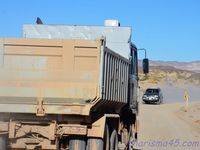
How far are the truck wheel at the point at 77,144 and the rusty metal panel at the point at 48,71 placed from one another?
29.4 inches

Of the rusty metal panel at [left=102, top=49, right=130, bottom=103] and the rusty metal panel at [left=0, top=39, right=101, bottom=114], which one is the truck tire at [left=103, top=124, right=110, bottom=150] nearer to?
the rusty metal panel at [left=102, top=49, right=130, bottom=103]

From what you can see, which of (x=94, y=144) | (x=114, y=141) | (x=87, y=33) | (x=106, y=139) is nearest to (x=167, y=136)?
(x=87, y=33)

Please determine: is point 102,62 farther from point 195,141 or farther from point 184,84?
point 184,84

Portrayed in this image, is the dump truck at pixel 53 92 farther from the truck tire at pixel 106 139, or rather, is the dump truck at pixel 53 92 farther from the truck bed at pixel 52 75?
the truck tire at pixel 106 139

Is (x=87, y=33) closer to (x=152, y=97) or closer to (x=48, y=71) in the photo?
Result: (x=48, y=71)

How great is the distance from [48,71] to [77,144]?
5.15ft

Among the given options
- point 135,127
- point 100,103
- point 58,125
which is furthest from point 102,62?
point 135,127

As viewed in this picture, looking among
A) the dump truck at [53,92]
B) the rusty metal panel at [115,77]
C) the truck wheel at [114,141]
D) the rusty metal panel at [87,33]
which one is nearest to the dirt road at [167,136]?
the rusty metal panel at [87,33]

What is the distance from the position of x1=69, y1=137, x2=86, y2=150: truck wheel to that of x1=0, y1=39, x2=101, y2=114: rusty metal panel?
748 millimetres

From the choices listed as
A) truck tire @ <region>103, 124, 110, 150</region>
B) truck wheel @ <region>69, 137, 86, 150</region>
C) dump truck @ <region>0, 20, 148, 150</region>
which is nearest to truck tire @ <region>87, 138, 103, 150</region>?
dump truck @ <region>0, 20, 148, 150</region>

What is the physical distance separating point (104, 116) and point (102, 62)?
1217 millimetres

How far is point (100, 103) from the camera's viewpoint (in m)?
10.5

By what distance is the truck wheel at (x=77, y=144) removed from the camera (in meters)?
10.7

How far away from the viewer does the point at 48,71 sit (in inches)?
415
